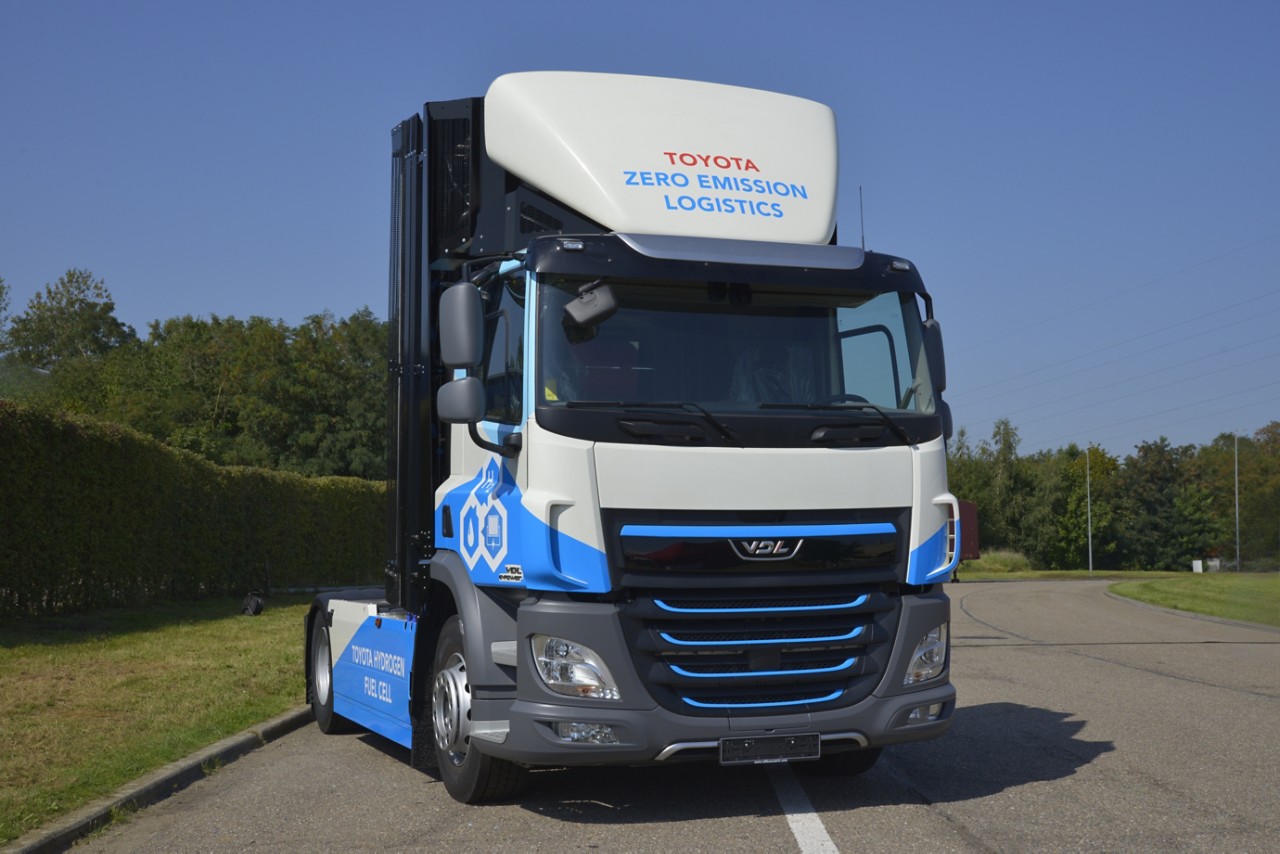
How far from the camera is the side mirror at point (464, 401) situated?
686 cm

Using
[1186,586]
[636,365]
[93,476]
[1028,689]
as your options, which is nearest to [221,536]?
[93,476]

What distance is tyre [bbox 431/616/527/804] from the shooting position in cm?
705

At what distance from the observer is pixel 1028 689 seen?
42.3 feet

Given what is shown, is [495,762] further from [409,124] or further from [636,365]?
[409,124]

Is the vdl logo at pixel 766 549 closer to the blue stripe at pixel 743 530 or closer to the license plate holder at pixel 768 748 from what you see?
the blue stripe at pixel 743 530

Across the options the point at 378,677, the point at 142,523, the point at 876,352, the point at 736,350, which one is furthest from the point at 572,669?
the point at 142,523

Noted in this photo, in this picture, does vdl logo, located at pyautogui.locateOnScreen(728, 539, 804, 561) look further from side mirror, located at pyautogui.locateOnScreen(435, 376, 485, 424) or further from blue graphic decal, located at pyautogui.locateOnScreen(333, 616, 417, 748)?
blue graphic decal, located at pyautogui.locateOnScreen(333, 616, 417, 748)

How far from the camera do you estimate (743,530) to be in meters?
6.63

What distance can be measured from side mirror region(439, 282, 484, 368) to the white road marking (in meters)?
2.62

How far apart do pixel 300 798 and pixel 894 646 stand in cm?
341

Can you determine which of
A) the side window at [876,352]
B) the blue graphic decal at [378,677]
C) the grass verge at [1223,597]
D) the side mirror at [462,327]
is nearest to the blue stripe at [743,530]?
the side window at [876,352]

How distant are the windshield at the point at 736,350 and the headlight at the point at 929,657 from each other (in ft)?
3.84

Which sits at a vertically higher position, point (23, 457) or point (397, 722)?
point (23, 457)

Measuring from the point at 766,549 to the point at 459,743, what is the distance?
1953 millimetres
